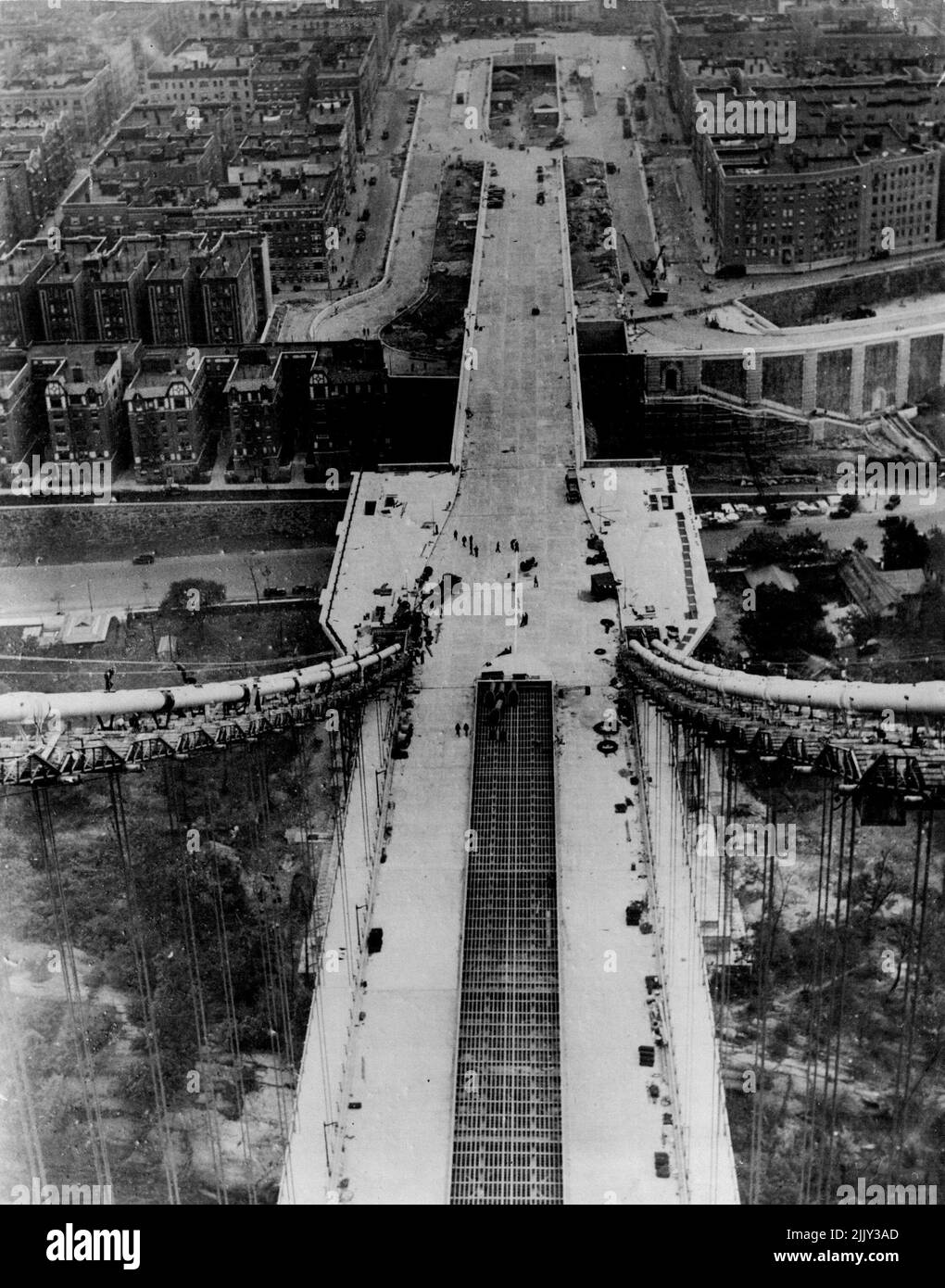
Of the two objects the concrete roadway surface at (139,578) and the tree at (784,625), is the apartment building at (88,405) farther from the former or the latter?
the tree at (784,625)

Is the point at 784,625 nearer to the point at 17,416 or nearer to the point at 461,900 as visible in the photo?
the point at 461,900

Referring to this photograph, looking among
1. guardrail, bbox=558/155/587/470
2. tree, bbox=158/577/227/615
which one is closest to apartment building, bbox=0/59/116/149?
guardrail, bbox=558/155/587/470

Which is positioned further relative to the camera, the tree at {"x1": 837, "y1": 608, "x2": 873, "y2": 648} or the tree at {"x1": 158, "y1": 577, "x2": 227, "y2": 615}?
the tree at {"x1": 158, "y1": 577, "x2": 227, "y2": 615}

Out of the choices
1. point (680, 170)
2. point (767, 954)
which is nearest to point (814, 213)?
point (680, 170)

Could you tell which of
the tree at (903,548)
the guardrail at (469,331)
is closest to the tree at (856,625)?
the tree at (903,548)

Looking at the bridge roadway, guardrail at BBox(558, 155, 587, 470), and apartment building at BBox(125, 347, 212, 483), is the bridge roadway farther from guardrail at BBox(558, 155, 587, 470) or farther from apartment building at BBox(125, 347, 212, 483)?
apartment building at BBox(125, 347, 212, 483)
